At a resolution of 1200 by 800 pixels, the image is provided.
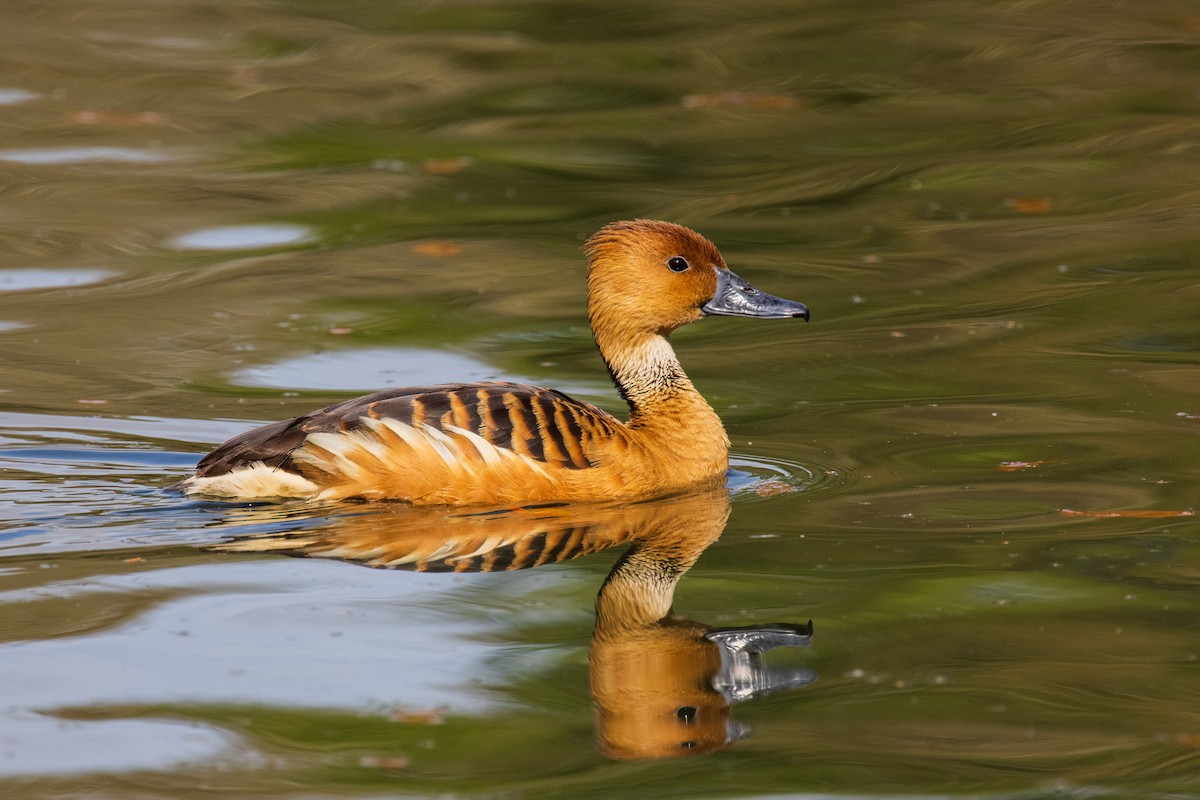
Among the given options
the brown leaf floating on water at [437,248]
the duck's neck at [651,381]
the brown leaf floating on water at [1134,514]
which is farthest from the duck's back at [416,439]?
the brown leaf floating on water at [437,248]

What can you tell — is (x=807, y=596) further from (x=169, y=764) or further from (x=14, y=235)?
(x=14, y=235)

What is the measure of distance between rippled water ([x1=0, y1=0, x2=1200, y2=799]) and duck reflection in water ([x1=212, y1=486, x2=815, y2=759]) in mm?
29

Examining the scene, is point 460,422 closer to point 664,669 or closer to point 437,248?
point 664,669

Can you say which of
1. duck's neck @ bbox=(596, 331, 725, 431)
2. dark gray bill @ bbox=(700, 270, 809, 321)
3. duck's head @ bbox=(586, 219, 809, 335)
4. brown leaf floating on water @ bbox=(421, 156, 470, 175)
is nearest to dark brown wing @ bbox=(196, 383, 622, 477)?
duck's neck @ bbox=(596, 331, 725, 431)

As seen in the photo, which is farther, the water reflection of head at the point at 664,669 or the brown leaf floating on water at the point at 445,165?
the brown leaf floating on water at the point at 445,165

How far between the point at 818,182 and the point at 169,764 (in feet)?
30.7

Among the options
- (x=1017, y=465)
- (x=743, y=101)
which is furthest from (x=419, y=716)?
(x=743, y=101)

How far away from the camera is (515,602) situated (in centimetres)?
641

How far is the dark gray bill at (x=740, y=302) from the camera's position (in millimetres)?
8758

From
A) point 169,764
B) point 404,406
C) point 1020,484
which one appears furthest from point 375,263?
point 169,764

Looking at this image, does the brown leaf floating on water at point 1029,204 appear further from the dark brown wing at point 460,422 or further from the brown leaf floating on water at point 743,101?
the dark brown wing at point 460,422

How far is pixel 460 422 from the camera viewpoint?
758 cm

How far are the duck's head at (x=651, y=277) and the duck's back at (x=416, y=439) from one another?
3.10 ft

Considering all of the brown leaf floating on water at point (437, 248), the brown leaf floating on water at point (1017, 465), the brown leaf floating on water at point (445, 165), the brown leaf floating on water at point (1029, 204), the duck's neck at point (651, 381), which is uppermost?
the brown leaf floating on water at point (445, 165)
